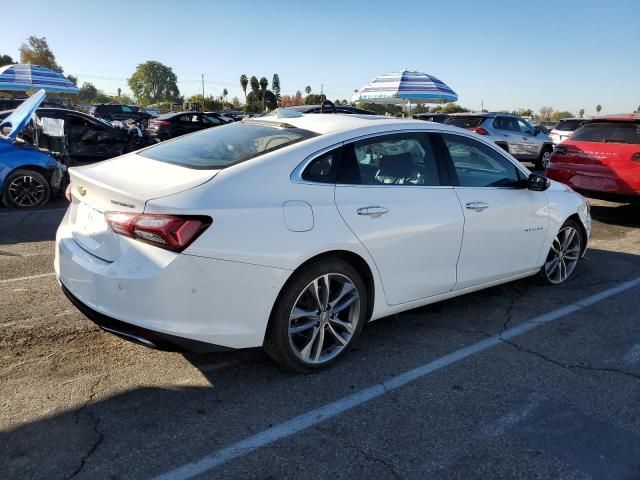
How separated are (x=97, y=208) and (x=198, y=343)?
988mm

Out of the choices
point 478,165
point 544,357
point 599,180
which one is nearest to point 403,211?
point 478,165

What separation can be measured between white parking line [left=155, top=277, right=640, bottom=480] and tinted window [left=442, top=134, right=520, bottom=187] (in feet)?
3.83

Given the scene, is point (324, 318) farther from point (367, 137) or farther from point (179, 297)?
point (367, 137)

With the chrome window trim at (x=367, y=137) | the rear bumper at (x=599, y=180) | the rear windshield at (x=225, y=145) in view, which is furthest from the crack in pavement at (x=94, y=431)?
the rear bumper at (x=599, y=180)

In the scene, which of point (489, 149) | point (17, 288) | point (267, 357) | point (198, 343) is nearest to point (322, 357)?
point (267, 357)

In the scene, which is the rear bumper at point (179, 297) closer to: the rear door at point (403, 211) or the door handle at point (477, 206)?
the rear door at point (403, 211)

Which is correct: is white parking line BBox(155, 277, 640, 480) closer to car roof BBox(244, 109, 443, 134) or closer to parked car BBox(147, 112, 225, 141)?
car roof BBox(244, 109, 443, 134)

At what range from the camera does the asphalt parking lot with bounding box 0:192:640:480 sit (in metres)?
2.48

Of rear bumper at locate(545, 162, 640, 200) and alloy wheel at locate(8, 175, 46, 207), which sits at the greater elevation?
rear bumper at locate(545, 162, 640, 200)

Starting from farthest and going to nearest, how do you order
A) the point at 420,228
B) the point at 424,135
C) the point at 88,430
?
the point at 424,135 < the point at 420,228 < the point at 88,430

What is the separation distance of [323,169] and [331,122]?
599 mm

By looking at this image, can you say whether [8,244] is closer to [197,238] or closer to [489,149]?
[197,238]

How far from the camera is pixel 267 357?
3523 millimetres

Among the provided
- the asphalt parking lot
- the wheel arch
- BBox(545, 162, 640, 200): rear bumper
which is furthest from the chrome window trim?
BBox(545, 162, 640, 200): rear bumper
